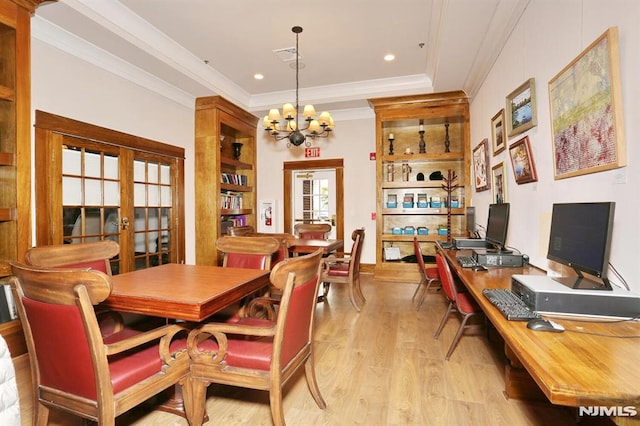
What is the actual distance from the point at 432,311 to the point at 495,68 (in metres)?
2.95

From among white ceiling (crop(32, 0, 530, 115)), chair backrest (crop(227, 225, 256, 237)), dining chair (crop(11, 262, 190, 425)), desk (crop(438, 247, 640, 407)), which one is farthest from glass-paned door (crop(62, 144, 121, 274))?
desk (crop(438, 247, 640, 407))

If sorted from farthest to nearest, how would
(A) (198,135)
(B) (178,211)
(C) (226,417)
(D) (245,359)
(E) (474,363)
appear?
(A) (198,135) < (B) (178,211) < (E) (474,363) < (C) (226,417) < (D) (245,359)

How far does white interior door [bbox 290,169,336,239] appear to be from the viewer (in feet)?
21.2

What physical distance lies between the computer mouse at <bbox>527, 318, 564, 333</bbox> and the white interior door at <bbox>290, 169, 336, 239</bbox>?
5.16 meters

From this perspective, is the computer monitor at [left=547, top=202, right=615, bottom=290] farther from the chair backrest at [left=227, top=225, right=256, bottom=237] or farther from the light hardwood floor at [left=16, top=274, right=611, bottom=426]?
the chair backrest at [left=227, top=225, right=256, bottom=237]

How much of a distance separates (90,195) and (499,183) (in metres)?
4.64

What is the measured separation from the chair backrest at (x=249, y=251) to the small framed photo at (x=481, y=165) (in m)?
2.97

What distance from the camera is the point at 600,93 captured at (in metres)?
1.69

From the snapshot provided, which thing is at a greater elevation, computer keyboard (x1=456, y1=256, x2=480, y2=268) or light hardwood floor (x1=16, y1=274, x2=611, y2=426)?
computer keyboard (x1=456, y1=256, x2=480, y2=268)

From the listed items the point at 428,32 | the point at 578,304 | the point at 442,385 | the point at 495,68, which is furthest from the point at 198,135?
the point at 578,304

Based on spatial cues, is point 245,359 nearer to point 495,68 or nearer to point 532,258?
point 532,258

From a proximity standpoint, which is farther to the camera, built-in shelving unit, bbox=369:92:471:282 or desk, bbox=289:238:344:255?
built-in shelving unit, bbox=369:92:471:282

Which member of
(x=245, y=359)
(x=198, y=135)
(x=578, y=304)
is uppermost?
(x=198, y=135)

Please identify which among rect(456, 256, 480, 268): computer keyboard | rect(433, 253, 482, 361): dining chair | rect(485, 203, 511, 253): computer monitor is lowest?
rect(433, 253, 482, 361): dining chair
